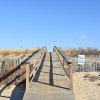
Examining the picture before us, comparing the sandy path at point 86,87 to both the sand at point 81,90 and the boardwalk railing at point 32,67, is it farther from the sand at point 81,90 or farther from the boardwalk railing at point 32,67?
the boardwalk railing at point 32,67

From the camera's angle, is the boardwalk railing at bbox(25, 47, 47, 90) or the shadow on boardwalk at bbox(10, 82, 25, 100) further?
the shadow on boardwalk at bbox(10, 82, 25, 100)

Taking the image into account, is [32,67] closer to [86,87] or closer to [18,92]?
[18,92]

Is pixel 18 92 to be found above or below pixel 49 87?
below

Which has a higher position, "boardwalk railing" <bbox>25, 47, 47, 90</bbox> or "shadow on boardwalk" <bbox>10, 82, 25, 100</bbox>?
"boardwalk railing" <bbox>25, 47, 47, 90</bbox>

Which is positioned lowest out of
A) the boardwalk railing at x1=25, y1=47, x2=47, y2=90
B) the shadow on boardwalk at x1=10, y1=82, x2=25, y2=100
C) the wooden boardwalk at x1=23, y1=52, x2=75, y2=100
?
the shadow on boardwalk at x1=10, y1=82, x2=25, y2=100

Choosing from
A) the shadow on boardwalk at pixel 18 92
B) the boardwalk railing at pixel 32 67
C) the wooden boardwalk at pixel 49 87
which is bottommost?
the shadow on boardwalk at pixel 18 92

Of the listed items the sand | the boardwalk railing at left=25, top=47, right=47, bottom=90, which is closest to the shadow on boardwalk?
the sand

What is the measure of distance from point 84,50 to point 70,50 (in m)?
1.84

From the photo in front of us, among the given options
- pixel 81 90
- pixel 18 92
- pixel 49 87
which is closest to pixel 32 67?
pixel 18 92

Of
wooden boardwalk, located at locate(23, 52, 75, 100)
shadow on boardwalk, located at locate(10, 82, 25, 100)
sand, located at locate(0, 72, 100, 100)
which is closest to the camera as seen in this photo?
wooden boardwalk, located at locate(23, 52, 75, 100)

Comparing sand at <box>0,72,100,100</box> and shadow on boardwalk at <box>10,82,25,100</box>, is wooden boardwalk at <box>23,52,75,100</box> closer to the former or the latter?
shadow on boardwalk at <box>10,82,25,100</box>

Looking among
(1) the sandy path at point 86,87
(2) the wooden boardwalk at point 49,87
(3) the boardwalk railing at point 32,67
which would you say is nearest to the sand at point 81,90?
(1) the sandy path at point 86,87

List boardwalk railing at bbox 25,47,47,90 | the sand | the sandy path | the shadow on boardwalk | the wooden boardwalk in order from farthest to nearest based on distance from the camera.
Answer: the sandy path
the sand
the shadow on boardwalk
boardwalk railing at bbox 25,47,47,90
the wooden boardwalk

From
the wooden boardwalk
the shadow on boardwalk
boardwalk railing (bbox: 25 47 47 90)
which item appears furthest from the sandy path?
the wooden boardwalk
